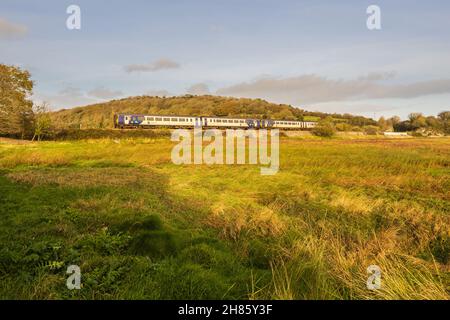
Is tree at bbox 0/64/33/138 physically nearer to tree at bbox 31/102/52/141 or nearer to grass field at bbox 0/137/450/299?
tree at bbox 31/102/52/141

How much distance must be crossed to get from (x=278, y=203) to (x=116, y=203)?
5.77 m

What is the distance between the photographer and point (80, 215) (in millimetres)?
7844

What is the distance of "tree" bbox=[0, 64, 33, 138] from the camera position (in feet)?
124

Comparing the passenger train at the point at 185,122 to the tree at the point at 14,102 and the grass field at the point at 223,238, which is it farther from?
the grass field at the point at 223,238

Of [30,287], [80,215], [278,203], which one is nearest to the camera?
[30,287]

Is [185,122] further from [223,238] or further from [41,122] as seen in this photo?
[223,238]

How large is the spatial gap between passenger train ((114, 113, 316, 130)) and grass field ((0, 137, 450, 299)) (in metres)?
40.0

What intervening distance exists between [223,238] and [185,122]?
53379mm

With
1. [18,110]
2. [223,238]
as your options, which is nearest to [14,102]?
[18,110]

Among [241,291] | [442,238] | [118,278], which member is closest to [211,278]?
[241,291]

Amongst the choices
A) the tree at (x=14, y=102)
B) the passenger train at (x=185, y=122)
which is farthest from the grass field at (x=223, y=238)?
the passenger train at (x=185, y=122)

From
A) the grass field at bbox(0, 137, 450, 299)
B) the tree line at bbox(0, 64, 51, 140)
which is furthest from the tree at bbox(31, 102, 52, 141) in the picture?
the grass field at bbox(0, 137, 450, 299)

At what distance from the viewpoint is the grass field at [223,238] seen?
4430 millimetres
